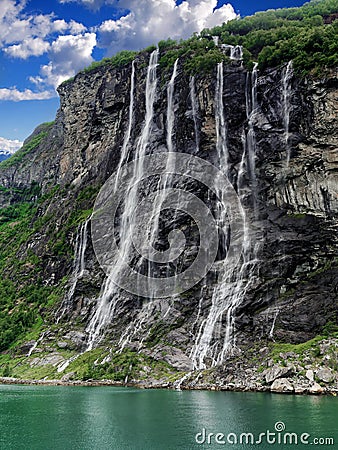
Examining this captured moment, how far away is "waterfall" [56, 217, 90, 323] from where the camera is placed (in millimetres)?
62625

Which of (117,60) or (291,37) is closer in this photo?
(291,37)

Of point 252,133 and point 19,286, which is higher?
point 252,133

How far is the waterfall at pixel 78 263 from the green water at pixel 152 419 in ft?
79.8

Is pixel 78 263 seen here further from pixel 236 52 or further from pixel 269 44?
pixel 269 44

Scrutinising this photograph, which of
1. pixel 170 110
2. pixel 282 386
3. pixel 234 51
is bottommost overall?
pixel 282 386

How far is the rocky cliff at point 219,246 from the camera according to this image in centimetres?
4638

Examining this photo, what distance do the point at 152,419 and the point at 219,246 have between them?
28264mm

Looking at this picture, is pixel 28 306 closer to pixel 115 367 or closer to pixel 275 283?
pixel 115 367

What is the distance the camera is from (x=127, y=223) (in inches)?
2512

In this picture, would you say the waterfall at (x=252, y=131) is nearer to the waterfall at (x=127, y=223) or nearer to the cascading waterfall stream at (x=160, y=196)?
the cascading waterfall stream at (x=160, y=196)

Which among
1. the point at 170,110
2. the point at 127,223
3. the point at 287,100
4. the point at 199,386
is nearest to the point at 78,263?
the point at 127,223

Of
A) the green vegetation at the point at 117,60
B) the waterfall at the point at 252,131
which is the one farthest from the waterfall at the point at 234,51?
the green vegetation at the point at 117,60

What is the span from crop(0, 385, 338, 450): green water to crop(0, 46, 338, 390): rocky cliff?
722 cm

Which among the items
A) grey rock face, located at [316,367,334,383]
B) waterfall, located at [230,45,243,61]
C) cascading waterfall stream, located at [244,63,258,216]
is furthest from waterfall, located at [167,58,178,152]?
grey rock face, located at [316,367,334,383]
